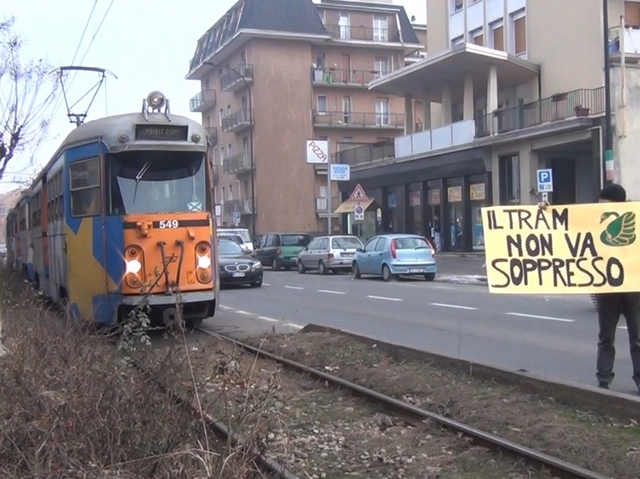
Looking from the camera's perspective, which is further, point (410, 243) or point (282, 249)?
point (282, 249)

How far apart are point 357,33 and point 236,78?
9523 mm

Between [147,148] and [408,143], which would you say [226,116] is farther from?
[147,148]

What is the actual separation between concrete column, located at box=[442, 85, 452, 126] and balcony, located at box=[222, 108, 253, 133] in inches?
740

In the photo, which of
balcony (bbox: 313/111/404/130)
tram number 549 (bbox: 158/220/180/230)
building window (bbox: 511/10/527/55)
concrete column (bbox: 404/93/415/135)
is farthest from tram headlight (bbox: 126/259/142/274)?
balcony (bbox: 313/111/404/130)

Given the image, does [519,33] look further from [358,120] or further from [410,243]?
[358,120]

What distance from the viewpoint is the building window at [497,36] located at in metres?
38.2

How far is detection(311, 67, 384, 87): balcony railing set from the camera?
6011cm

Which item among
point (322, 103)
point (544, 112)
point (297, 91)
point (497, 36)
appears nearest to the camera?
point (544, 112)

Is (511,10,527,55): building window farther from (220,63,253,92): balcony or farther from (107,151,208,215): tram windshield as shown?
(107,151,208,215): tram windshield

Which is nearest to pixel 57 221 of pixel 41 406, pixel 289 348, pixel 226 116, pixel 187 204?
pixel 187 204

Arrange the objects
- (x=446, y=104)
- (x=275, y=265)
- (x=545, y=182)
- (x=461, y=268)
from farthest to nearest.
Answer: (x=275, y=265) → (x=446, y=104) → (x=461, y=268) → (x=545, y=182)

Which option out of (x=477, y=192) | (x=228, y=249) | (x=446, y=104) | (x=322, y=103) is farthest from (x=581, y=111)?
(x=322, y=103)

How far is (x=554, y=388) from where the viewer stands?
781 cm

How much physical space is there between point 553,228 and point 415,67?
31.9 metres
